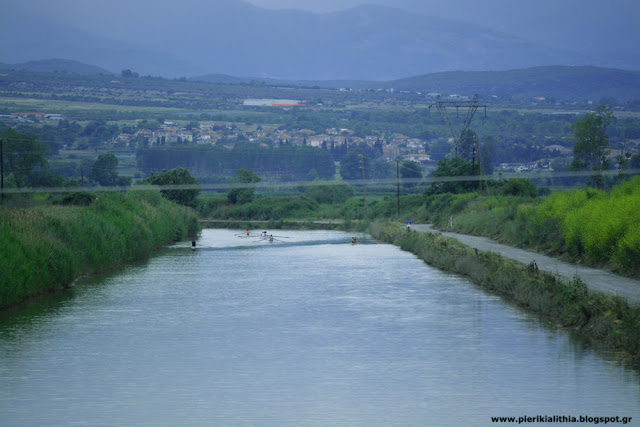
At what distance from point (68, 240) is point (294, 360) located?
15.2m

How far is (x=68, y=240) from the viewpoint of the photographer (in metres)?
30.2

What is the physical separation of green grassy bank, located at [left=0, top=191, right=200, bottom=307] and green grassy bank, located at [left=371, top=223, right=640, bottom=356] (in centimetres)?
1492

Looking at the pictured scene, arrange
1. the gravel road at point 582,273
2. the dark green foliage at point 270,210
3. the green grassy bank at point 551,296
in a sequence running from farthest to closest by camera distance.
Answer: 1. the dark green foliage at point 270,210
2. the gravel road at point 582,273
3. the green grassy bank at point 551,296

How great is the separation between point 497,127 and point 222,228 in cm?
8308

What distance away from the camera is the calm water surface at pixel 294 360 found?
47.2 feet

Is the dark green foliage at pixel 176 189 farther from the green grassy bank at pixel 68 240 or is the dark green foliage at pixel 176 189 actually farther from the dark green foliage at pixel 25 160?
the green grassy bank at pixel 68 240

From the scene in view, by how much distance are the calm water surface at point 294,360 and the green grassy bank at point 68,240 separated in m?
0.83

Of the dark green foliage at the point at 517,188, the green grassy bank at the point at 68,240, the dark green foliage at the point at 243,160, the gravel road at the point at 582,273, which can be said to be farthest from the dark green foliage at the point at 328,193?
the gravel road at the point at 582,273

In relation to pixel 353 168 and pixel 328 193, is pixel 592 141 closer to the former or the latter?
pixel 328 193

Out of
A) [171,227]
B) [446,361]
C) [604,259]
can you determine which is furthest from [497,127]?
[446,361]

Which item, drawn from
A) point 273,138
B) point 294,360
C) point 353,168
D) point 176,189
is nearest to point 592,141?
point 176,189

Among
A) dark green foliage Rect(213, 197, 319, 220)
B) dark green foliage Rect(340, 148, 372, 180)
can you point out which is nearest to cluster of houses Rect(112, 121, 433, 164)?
dark green foliage Rect(340, 148, 372, 180)

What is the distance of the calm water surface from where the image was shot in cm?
1440

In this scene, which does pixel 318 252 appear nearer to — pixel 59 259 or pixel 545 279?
pixel 59 259
